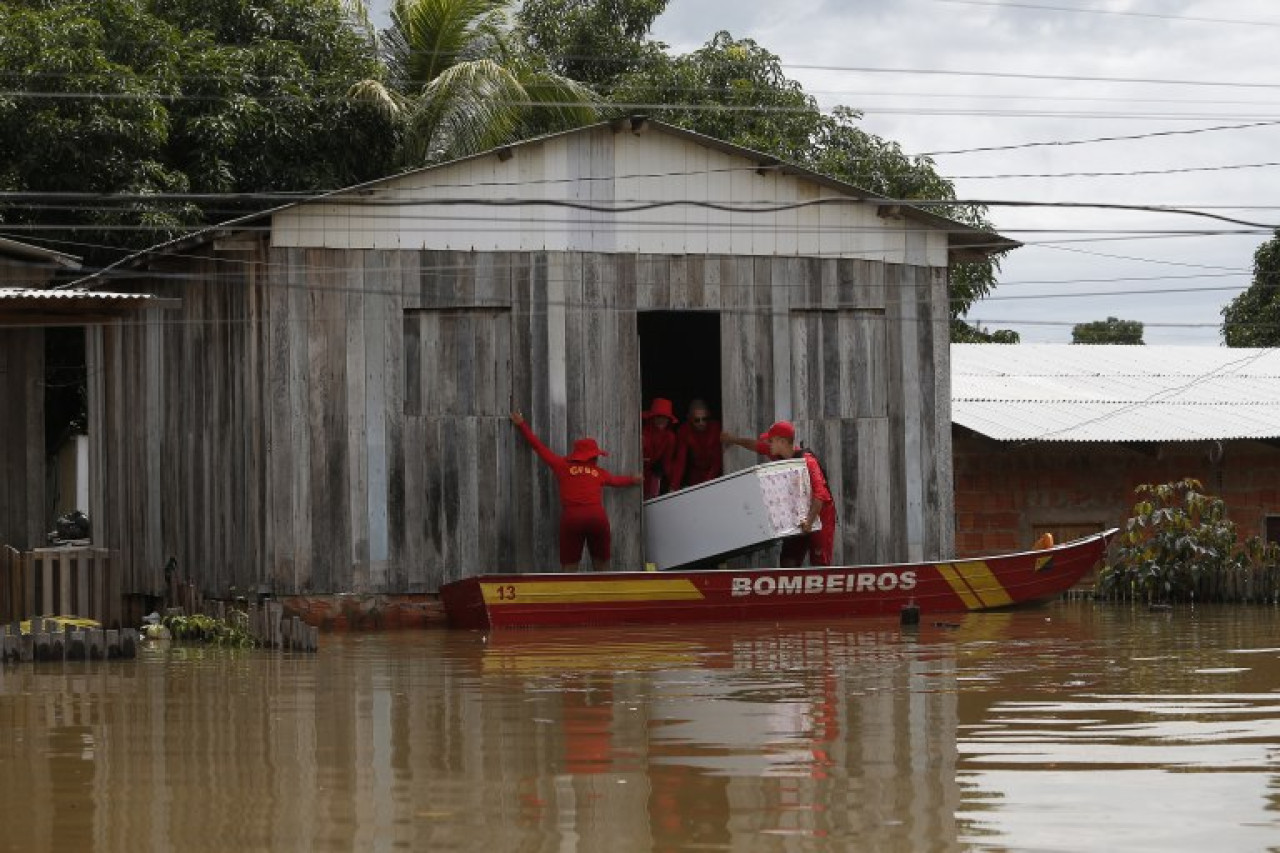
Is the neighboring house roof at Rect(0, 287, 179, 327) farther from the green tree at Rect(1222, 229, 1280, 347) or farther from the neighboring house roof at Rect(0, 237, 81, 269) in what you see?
the green tree at Rect(1222, 229, 1280, 347)

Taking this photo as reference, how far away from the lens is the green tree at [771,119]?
1312 inches

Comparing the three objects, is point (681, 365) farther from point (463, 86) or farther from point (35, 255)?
point (35, 255)

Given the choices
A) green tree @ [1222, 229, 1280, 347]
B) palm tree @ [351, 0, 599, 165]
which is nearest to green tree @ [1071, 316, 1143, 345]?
green tree @ [1222, 229, 1280, 347]

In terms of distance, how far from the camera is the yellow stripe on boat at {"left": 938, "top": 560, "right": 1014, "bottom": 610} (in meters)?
20.1

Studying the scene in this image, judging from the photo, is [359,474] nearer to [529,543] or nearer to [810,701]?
[529,543]

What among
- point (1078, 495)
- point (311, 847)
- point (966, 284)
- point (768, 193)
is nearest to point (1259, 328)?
point (966, 284)

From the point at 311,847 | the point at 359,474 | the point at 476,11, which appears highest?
the point at 476,11

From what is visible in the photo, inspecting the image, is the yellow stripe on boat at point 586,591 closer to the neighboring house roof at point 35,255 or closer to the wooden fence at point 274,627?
the wooden fence at point 274,627

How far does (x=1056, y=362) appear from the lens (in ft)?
101

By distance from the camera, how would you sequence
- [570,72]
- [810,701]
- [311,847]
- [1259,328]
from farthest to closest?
[1259,328], [570,72], [810,701], [311,847]

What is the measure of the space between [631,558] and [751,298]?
282 cm

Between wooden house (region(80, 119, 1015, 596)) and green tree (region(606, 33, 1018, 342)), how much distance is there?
448 inches

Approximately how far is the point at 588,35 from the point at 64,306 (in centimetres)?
2070

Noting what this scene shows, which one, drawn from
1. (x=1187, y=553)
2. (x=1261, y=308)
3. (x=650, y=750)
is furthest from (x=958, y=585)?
(x=1261, y=308)
